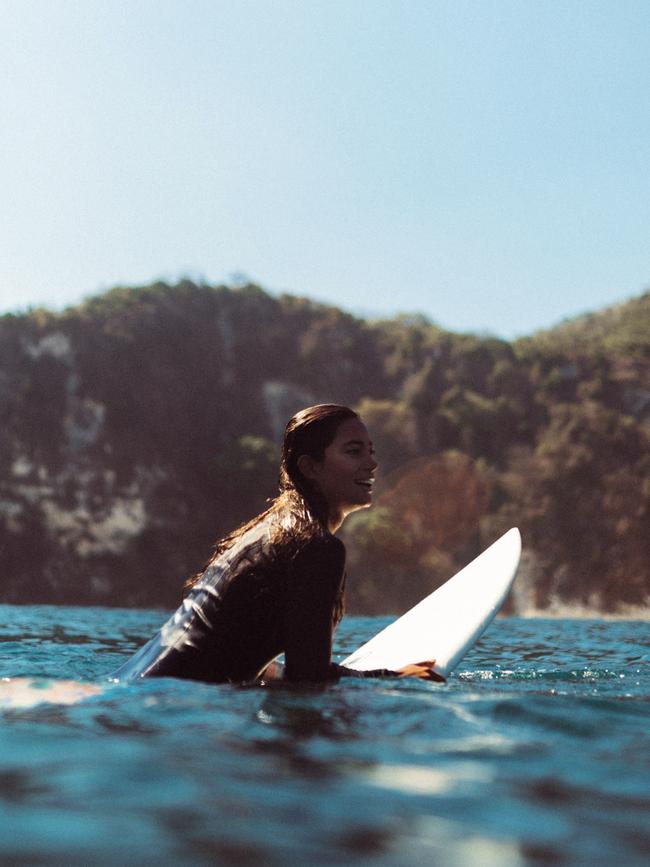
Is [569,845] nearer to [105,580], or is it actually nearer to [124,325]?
[105,580]

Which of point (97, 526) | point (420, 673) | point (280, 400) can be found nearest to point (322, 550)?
point (420, 673)

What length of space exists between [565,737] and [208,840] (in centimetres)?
122

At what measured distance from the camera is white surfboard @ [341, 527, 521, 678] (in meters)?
3.84

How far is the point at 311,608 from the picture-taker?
270cm

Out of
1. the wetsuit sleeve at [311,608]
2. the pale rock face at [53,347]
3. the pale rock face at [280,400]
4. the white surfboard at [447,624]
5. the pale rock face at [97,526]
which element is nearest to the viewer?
the wetsuit sleeve at [311,608]

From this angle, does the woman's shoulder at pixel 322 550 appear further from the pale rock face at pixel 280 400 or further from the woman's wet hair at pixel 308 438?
the pale rock face at pixel 280 400

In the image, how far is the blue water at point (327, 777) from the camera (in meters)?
1.38

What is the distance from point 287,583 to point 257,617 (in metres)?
0.18

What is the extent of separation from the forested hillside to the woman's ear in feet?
95.8

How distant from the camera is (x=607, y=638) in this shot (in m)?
7.56

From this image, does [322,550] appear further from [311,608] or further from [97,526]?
[97,526]

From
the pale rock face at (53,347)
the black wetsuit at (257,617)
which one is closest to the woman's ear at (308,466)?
the black wetsuit at (257,617)

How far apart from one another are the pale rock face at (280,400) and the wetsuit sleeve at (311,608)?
34.6 meters

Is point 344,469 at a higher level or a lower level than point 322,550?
higher
